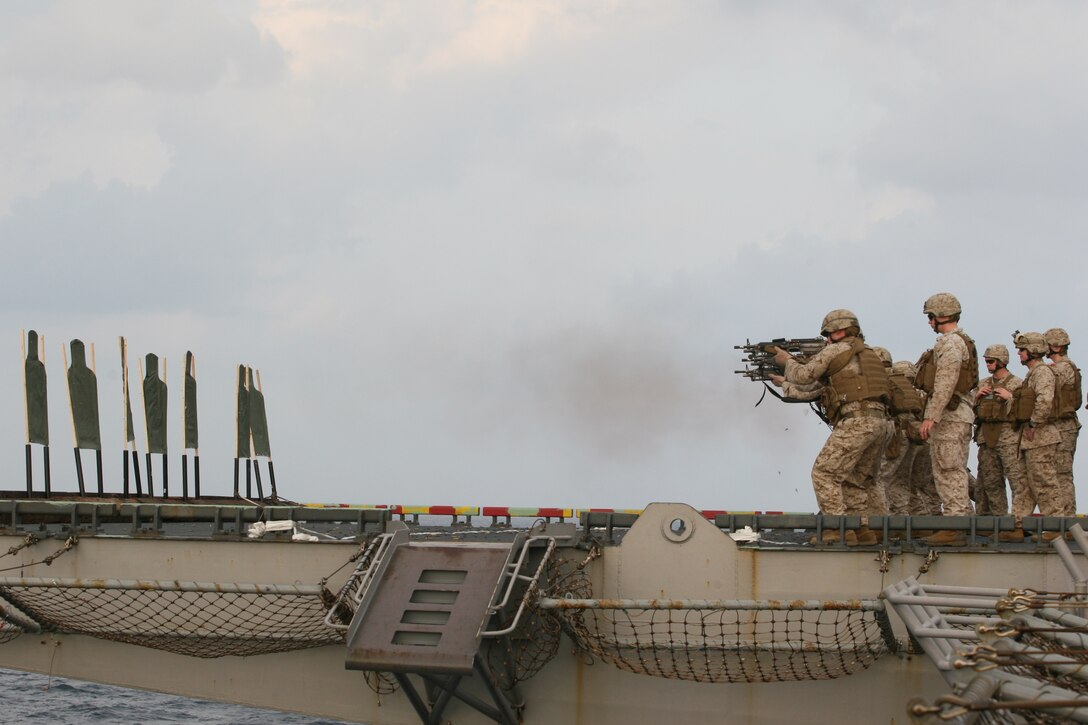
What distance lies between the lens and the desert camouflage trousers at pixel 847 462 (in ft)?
37.2

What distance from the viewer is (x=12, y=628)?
11.4m

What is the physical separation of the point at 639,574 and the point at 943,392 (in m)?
3.75

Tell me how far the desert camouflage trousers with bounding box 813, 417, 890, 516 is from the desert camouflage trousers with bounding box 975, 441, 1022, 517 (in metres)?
2.68

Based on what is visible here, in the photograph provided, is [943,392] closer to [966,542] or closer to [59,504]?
[966,542]

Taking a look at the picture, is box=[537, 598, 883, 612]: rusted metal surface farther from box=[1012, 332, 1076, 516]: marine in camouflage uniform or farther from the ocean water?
the ocean water

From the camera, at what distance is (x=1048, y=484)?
13.0m

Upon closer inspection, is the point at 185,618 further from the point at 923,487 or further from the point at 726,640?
the point at 923,487

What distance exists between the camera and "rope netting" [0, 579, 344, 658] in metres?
10.6

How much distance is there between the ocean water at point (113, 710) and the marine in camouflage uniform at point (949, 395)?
1421 centimetres

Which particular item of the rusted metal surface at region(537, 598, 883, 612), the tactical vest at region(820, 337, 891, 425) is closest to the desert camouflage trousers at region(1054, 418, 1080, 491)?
the tactical vest at region(820, 337, 891, 425)

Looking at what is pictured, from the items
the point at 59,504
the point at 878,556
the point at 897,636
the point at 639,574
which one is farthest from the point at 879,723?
the point at 59,504

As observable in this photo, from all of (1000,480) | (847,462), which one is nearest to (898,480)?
(1000,480)

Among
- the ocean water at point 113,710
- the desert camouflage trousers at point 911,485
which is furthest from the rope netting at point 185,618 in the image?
the ocean water at point 113,710

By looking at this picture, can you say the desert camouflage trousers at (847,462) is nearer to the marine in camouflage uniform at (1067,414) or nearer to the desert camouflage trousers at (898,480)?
the marine in camouflage uniform at (1067,414)
